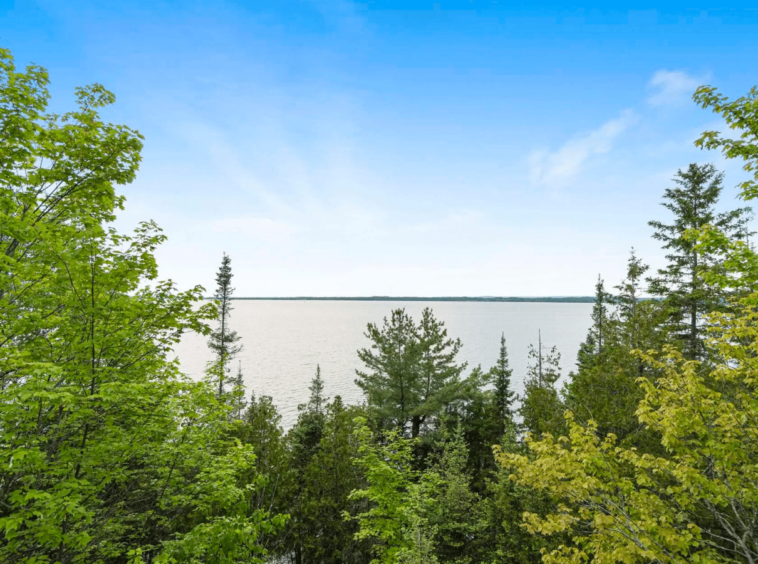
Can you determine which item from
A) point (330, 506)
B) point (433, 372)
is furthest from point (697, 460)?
point (433, 372)

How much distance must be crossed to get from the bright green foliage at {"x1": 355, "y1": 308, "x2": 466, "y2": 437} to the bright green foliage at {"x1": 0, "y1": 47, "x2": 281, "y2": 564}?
14357 mm

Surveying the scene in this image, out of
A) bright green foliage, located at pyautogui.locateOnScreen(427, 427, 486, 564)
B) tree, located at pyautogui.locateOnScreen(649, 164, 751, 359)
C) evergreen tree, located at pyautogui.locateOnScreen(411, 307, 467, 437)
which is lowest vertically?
bright green foliage, located at pyautogui.locateOnScreen(427, 427, 486, 564)

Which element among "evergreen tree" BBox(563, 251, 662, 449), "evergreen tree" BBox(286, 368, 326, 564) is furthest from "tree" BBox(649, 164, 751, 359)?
"evergreen tree" BBox(286, 368, 326, 564)

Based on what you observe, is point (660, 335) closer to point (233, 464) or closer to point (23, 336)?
point (233, 464)

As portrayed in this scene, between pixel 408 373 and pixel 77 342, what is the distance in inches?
666

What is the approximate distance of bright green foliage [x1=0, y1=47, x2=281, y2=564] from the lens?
4.55m

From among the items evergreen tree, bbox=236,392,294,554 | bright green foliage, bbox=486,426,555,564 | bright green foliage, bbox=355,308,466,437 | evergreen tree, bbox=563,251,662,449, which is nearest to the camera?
evergreen tree, bbox=563,251,662,449

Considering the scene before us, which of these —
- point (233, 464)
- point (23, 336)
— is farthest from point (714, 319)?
point (23, 336)

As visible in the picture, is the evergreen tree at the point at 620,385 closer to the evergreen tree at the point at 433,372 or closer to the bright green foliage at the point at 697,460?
the bright green foliage at the point at 697,460

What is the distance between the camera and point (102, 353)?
215 inches

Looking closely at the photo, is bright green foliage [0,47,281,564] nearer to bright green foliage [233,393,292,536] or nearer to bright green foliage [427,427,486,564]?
bright green foliage [233,393,292,536]

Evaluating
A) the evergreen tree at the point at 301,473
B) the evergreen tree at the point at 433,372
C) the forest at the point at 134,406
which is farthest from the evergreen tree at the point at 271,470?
the evergreen tree at the point at 433,372

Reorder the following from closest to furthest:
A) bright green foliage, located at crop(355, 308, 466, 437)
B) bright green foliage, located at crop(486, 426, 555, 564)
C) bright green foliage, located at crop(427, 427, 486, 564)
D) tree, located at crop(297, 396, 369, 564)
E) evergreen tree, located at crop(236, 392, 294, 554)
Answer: bright green foliage, located at crop(486, 426, 555, 564) < bright green foliage, located at crop(427, 427, 486, 564) < evergreen tree, located at crop(236, 392, 294, 554) < tree, located at crop(297, 396, 369, 564) < bright green foliage, located at crop(355, 308, 466, 437)

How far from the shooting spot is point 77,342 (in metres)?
5.31
